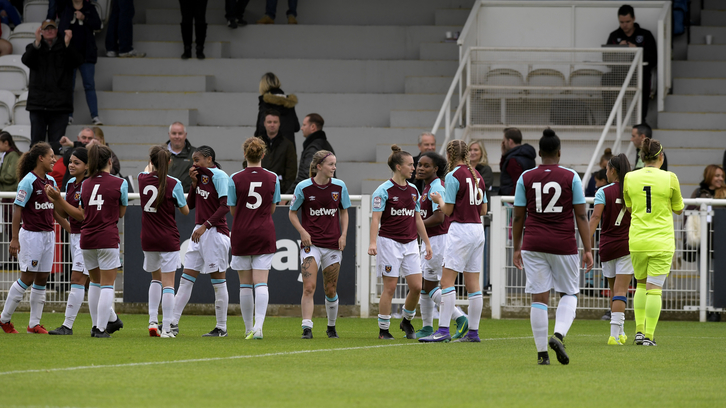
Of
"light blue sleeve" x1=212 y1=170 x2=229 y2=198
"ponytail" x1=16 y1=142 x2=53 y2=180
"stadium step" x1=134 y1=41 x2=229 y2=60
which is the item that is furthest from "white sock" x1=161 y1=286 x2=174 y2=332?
"stadium step" x1=134 y1=41 x2=229 y2=60

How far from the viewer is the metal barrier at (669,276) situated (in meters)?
13.6

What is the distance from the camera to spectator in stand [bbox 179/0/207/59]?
19.0m

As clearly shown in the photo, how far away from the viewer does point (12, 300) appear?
34.4 ft

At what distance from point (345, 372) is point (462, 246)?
292 centimetres

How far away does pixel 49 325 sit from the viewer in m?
11.7

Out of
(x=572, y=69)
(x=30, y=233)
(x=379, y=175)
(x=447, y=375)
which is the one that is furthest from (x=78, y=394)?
(x=572, y=69)

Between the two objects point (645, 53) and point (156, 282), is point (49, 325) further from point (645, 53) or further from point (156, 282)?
point (645, 53)

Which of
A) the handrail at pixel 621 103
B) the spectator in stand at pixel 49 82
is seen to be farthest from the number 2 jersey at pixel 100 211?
the handrail at pixel 621 103

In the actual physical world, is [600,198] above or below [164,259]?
above

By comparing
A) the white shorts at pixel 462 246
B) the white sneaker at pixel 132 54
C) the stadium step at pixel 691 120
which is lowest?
the white shorts at pixel 462 246

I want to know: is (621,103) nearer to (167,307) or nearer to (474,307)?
(474,307)

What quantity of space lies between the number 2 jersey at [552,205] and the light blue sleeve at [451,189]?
182 cm

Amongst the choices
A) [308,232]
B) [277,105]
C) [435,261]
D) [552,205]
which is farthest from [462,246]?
[277,105]

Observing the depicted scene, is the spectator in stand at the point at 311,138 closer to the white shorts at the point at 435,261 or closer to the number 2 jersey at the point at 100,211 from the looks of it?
the white shorts at the point at 435,261
